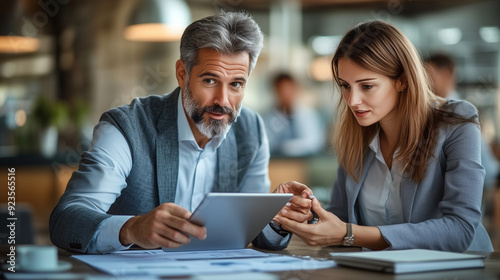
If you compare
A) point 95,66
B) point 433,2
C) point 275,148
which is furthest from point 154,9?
point 433,2

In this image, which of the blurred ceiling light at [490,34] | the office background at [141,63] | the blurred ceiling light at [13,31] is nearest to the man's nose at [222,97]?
the office background at [141,63]

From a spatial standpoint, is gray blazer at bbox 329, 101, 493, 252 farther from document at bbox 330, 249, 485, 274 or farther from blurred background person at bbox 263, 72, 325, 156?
blurred background person at bbox 263, 72, 325, 156

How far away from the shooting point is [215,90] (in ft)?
6.36

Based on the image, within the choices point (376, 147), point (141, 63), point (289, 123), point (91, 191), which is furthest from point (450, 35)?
point (91, 191)

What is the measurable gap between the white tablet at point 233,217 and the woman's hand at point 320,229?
0.11 metres

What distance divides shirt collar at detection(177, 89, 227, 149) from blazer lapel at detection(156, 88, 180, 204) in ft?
0.07

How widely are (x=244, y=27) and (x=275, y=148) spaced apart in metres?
4.29

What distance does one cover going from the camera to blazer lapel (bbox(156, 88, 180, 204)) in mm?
1910

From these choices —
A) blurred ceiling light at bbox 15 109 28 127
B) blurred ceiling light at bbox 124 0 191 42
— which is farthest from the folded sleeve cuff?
blurred ceiling light at bbox 15 109 28 127

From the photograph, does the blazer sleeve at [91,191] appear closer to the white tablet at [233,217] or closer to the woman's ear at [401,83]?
the white tablet at [233,217]

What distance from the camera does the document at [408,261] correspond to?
1.29m

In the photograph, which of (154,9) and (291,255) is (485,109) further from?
(291,255)

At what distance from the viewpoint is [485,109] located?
8.24m

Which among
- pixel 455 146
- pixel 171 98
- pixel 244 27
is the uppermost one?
pixel 244 27
